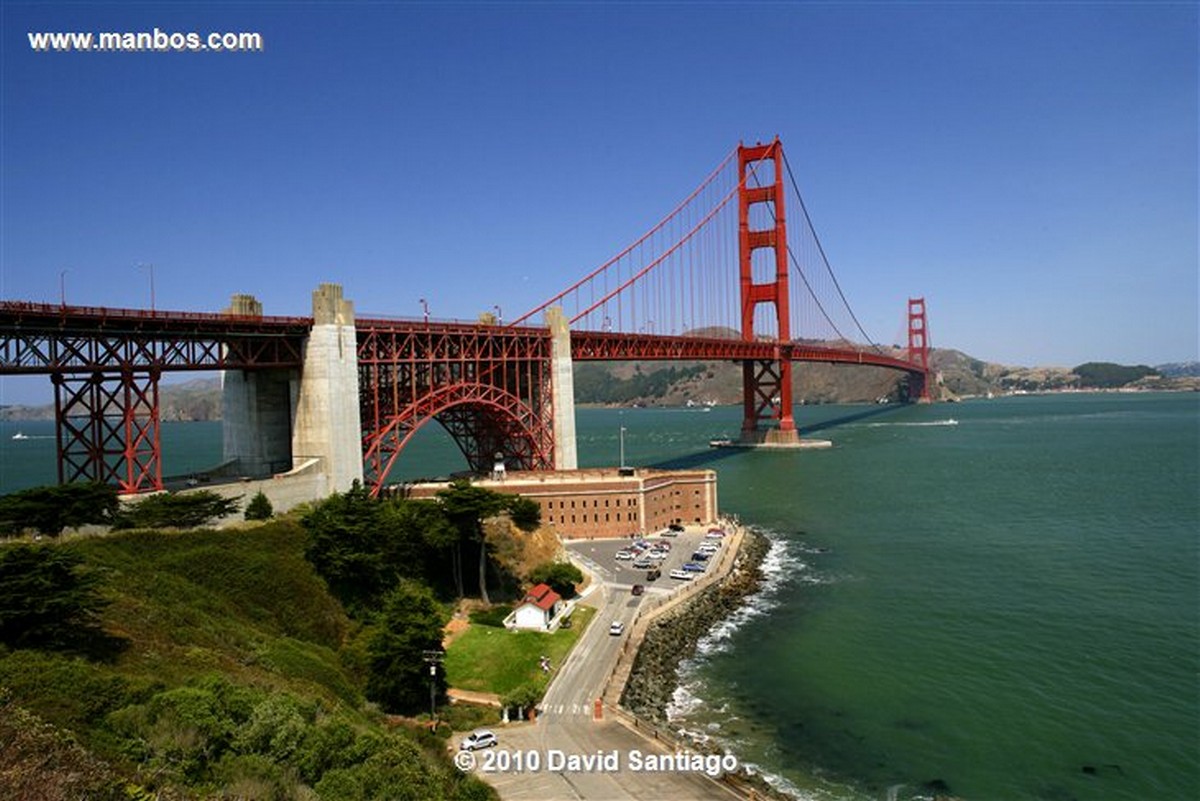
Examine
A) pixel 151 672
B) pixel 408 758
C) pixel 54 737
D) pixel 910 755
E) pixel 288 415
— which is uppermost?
pixel 288 415

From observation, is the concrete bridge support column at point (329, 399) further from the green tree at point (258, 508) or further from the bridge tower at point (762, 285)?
the bridge tower at point (762, 285)

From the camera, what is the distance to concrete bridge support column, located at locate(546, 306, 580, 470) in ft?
188

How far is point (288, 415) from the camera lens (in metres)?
41.5

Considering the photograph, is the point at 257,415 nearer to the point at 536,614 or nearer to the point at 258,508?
the point at 258,508

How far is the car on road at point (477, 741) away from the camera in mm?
22391

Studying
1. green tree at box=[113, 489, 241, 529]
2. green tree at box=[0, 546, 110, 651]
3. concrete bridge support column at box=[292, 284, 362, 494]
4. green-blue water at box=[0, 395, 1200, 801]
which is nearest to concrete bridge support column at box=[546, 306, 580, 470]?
green-blue water at box=[0, 395, 1200, 801]

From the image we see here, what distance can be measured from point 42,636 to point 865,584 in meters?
33.8

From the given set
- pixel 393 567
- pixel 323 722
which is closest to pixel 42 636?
pixel 323 722

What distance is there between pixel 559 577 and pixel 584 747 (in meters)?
13.7

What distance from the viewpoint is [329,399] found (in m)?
38.3

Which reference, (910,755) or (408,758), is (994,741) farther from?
(408,758)

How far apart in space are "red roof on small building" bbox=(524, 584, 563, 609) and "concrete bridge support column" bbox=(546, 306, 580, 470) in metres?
24.0

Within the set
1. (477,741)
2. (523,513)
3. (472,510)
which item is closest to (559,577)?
(523,513)

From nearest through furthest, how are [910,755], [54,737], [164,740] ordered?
[54,737], [164,740], [910,755]
